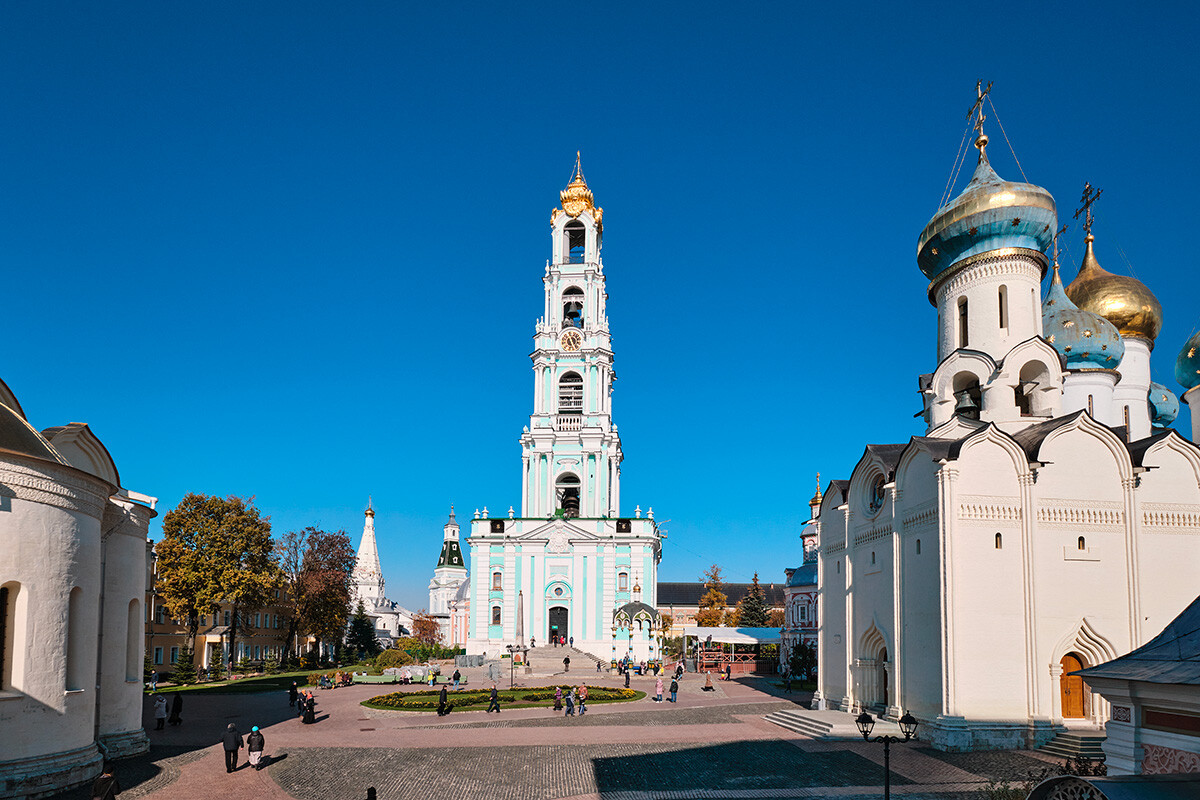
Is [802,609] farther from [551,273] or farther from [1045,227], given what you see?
[1045,227]

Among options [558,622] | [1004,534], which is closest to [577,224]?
[558,622]

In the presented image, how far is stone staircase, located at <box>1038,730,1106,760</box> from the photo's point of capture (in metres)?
19.6

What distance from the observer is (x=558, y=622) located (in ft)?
177

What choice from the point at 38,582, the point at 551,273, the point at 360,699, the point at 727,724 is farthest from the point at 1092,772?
the point at 551,273

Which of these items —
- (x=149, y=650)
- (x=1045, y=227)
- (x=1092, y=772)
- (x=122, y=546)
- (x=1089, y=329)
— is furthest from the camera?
(x=149, y=650)

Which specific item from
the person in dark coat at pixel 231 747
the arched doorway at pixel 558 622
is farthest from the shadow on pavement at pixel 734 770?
the arched doorway at pixel 558 622

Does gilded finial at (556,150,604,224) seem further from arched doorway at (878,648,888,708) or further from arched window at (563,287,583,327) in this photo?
arched doorway at (878,648,888,708)

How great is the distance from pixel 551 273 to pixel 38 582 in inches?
1723

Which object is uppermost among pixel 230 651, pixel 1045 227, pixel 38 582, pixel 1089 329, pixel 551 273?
pixel 551 273

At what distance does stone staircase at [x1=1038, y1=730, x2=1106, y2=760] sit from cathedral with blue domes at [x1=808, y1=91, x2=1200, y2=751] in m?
0.30

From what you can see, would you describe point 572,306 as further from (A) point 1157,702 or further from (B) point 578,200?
(A) point 1157,702

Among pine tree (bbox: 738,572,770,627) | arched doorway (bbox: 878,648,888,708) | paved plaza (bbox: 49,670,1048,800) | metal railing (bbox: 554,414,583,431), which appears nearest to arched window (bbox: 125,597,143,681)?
paved plaza (bbox: 49,670,1048,800)

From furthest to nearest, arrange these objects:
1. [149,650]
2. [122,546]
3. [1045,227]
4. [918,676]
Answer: [149,650] < [1045,227] < [918,676] < [122,546]

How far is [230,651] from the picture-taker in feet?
155
